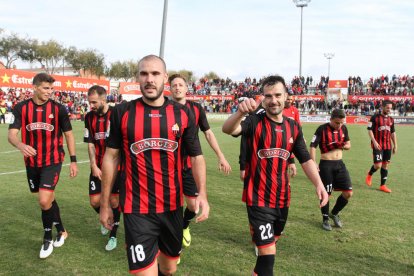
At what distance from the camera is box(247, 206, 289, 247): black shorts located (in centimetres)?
371

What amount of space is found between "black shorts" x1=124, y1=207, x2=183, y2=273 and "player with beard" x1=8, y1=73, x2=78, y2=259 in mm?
2313

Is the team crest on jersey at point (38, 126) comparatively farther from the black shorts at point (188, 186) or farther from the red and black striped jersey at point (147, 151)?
the red and black striped jersey at point (147, 151)

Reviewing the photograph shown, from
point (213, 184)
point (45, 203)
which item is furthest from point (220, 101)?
point (45, 203)

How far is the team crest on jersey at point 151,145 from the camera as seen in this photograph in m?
3.05

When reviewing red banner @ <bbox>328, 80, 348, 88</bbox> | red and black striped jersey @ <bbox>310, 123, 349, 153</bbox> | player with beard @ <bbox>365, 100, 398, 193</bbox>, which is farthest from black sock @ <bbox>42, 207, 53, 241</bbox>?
red banner @ <bbox>328, 80, 348, 88</bbox>

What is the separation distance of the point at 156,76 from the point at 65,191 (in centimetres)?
589

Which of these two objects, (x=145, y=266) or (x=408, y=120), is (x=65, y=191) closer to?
(x=145, y=266)

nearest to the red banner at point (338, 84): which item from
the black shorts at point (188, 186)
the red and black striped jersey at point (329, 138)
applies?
the red and black striped jersey at point (329, 138)

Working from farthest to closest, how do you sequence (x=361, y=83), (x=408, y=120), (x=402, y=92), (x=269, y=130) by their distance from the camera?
(x=361, y=83) < (x=402, y=92) < (x=408, y=120) < (x=269, y=130)

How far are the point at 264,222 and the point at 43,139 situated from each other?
318 centimetres

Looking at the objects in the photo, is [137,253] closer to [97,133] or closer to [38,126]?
[97,133]

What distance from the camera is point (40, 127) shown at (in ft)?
→ 16.4

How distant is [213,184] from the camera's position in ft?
29.4

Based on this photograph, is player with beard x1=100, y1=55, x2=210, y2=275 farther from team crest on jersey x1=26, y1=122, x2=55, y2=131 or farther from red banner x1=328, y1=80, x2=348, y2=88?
red banner x1=328, y1=80, x2=348, y2=88
